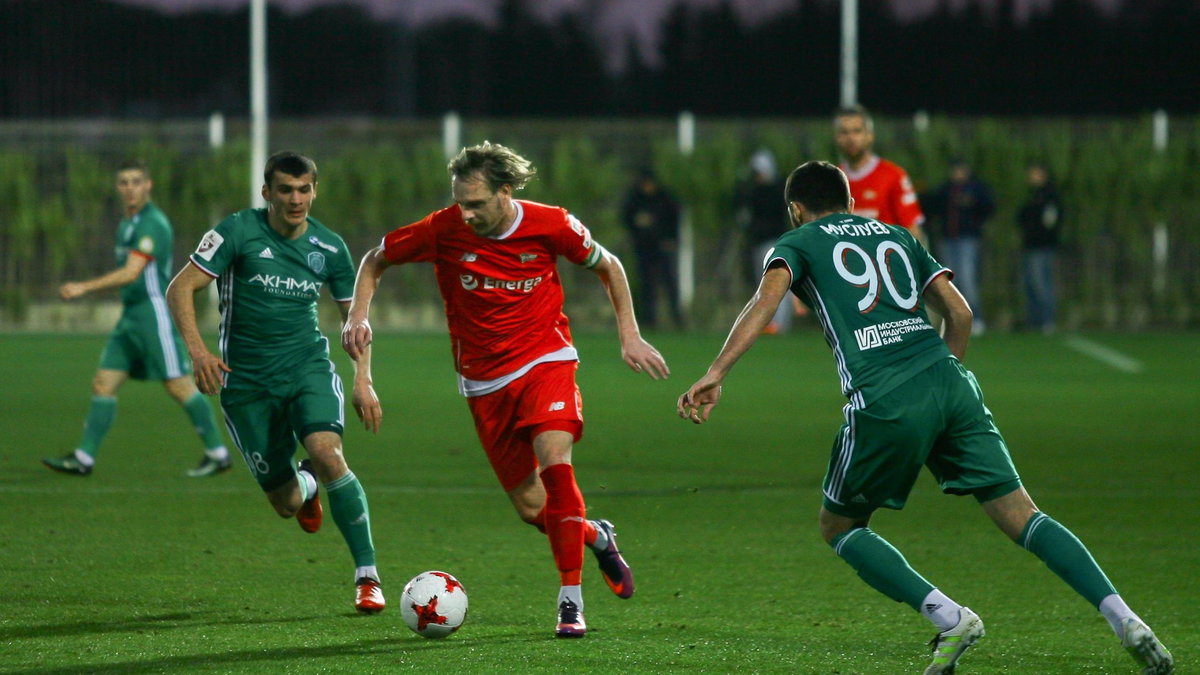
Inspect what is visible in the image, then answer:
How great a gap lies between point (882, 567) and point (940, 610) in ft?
0.85

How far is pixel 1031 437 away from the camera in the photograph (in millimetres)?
11859

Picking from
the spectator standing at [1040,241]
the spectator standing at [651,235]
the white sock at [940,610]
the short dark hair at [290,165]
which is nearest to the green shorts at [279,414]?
the short dark hair at [290,165]

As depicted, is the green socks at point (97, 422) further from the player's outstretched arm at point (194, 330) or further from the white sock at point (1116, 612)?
the white sock at point (1116, 612)

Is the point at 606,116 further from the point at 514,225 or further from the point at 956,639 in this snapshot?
the point at 956,639

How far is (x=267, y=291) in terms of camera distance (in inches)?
271

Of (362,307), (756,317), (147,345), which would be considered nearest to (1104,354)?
(147,345)

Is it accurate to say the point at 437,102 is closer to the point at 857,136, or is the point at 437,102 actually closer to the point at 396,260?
the point at 857,136

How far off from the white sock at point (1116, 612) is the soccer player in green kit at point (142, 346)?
6.44 meters

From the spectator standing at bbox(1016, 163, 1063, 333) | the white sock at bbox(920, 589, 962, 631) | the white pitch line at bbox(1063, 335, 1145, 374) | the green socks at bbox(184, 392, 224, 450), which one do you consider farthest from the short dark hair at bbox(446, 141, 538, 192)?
the spectator standing at bbox(1016, 163, 1063, 333)

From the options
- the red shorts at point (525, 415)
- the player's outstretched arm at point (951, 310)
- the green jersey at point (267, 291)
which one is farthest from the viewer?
the green jersey at point (267, 291)

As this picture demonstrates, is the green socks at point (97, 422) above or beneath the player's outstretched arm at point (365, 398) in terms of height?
beneath

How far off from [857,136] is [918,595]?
5.16m

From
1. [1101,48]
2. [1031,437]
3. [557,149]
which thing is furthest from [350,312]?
[1101,48]

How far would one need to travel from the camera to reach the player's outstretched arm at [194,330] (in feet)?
21.2
